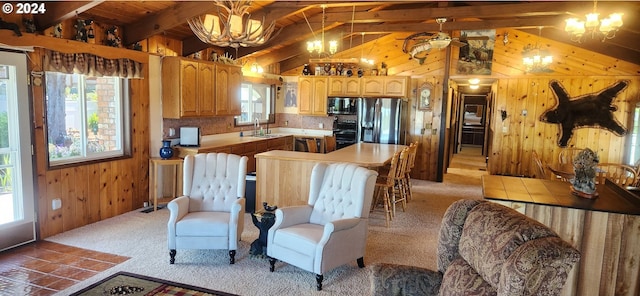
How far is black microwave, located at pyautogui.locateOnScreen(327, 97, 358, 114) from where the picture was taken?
8.29m

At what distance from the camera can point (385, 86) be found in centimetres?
822

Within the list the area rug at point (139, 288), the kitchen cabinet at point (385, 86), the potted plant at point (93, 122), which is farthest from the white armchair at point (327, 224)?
the kitchen cabinet at point (385, 86)

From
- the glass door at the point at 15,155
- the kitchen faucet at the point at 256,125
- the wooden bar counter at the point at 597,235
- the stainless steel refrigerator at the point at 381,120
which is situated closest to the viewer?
the wooden bar counter at the point at 597,235

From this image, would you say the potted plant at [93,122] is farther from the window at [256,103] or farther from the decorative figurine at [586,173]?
the decorative figurine at [586,173]

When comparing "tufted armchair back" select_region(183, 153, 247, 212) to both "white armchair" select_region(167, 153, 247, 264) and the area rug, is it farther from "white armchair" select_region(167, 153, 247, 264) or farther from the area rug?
the area rug

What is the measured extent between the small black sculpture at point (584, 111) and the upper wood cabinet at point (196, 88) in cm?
611

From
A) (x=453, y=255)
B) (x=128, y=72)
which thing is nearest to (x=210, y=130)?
(x=128, y=72)

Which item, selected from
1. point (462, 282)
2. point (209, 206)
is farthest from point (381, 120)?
point (462, 282)

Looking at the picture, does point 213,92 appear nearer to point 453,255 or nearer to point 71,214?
point 71,214

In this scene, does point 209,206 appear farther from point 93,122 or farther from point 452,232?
point 452,232

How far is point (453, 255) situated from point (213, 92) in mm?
5109

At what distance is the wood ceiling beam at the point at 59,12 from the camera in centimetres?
406

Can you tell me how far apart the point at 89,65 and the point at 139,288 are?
2858 mm

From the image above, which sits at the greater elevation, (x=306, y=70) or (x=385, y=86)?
(x=306, y=70)
